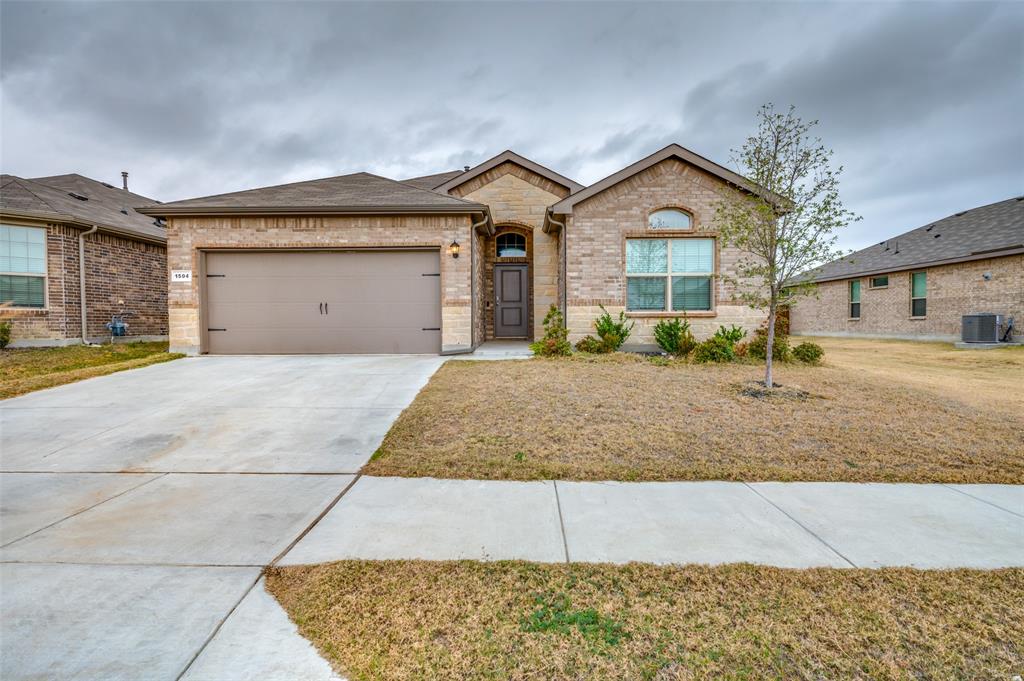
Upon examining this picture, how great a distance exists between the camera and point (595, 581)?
2.25m

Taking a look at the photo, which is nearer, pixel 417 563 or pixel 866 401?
pixel 417 563

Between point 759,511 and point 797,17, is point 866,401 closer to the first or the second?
point 759,511

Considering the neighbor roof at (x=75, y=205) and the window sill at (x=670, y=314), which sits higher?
the neighbor roof at (x=75, y=205)

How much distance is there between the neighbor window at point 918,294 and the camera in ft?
57.6

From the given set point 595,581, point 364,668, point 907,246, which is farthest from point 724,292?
point 907,246

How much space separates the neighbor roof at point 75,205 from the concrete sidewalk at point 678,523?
13.7m

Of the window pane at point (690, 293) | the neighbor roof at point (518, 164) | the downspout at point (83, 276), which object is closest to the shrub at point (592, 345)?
the window pane at point (690, 293)

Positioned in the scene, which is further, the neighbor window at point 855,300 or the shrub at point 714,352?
the neighbor window at point 855,300

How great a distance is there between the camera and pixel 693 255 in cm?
1073

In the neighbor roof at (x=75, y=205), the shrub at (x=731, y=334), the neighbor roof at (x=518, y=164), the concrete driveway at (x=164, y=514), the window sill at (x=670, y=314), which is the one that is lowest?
the concrete driveway at (x=164, y=514)

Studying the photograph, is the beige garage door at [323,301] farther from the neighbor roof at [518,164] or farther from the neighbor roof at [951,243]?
the neighbor roof at [951,243]

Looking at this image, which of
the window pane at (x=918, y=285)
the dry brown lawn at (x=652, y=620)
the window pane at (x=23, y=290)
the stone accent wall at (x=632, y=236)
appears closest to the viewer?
the dry brown lawn at (x=652, y=620)

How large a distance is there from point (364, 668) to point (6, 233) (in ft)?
52.0

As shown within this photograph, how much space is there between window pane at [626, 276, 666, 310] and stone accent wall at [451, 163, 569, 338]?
131 inches
